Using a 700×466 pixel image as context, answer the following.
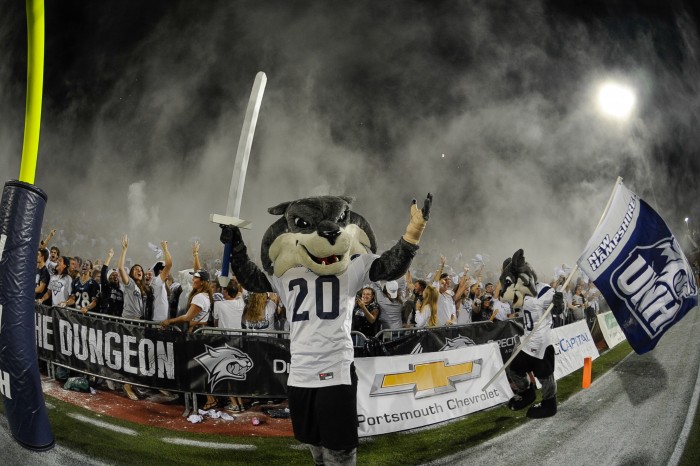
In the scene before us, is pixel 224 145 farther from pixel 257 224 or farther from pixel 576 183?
pixel 576 183

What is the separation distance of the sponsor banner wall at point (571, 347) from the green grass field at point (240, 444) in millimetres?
1254

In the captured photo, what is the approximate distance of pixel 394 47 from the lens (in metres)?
2.68

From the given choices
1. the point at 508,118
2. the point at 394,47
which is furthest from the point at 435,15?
the point at 508,118

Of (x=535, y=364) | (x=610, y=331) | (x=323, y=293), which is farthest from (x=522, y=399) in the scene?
(x=610, y=331)

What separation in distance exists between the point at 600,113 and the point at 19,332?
315cm

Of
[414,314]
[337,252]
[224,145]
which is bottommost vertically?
[414,314]

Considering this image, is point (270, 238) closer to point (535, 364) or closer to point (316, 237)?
point (316, 237)

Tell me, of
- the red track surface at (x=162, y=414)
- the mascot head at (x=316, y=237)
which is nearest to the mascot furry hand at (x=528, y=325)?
the mascot head at (x=316, y=237)

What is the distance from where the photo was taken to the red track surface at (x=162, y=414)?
95.8 inches

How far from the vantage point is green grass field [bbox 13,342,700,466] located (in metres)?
2.02

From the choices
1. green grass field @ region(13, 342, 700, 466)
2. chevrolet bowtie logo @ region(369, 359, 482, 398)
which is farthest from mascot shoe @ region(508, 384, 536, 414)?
chevrolet bowtie logo @ region(369, 359, 482, 398)

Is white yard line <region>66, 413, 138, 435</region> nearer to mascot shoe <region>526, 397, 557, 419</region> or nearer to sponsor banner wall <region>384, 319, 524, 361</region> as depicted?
sponsor banner wall <region>384, 319, 524, 361</region>

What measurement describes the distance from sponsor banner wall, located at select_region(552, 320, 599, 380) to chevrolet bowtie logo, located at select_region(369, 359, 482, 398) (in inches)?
41.8

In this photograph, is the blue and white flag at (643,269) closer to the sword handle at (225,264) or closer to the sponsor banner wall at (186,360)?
the sword handle at (225,264)
